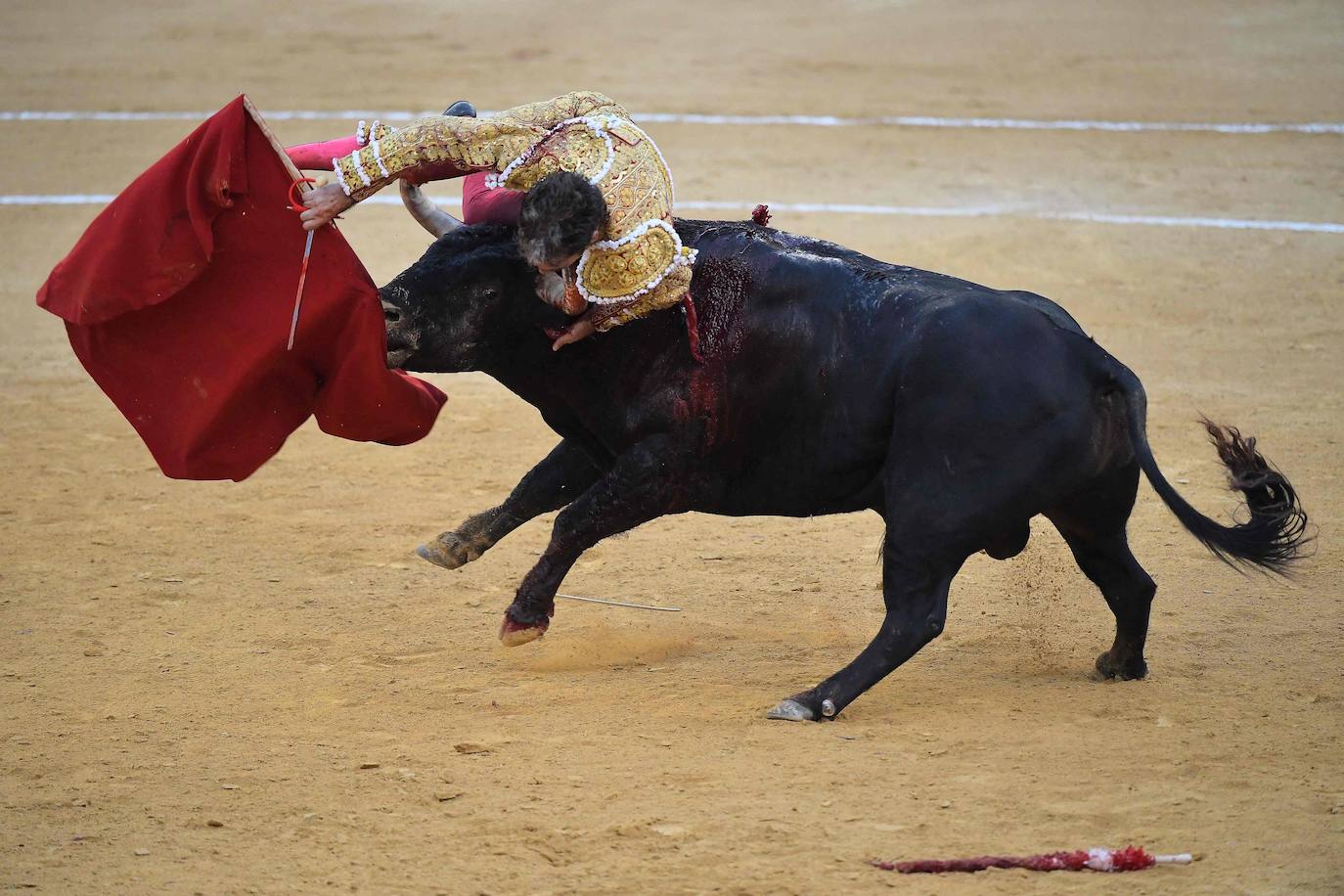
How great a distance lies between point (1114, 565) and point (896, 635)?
780 mm

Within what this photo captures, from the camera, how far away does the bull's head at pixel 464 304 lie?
477 cm

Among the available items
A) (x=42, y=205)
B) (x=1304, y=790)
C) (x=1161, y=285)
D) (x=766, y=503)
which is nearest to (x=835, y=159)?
(x=1161, y=285)

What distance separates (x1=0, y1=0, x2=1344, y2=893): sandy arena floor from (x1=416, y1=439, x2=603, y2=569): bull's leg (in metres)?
0.32

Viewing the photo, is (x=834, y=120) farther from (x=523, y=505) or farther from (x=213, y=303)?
(x=213, y=303)

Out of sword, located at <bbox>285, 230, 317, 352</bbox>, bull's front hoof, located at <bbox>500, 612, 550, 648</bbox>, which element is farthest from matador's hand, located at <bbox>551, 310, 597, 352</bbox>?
bull's front hoof, located at <bbox>500, 612, 550, 648</bbox>

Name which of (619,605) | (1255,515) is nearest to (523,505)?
(619,605)

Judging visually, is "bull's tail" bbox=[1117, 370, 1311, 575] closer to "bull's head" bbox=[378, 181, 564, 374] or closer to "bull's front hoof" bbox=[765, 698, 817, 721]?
"bull's front hoof" bbox=[765, 698, 817, 721]

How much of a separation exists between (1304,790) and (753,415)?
183 cm

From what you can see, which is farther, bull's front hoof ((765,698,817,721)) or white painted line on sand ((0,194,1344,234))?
white painted line on sand ((0,194,1344,234))

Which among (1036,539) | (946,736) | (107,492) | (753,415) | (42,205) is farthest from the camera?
(42,205)

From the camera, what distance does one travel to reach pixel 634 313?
459 cm

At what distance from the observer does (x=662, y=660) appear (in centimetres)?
513

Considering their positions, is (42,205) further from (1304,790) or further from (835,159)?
(1304,790)

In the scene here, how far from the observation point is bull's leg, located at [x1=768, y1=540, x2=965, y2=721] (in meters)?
4.48
